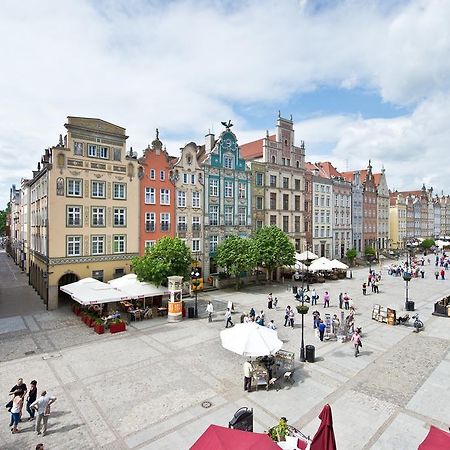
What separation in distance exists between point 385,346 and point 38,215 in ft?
106

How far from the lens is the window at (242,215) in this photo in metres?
41.0

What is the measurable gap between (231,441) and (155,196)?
28.3m

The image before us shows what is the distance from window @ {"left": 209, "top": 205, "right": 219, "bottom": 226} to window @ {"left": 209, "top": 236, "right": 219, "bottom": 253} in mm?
1661

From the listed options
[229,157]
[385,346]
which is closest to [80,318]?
[385,346]

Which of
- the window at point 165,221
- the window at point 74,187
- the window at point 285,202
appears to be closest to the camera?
the window at point 74,187

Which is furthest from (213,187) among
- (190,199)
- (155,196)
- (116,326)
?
(116,326)

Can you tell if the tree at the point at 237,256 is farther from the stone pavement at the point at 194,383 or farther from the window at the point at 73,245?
the window at the point at 73,245

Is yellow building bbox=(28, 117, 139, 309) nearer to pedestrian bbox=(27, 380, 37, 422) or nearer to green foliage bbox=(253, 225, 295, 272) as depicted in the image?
green foliage bbox=(253, 225, 295, 272)

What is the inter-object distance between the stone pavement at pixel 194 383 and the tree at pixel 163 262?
346 centimetres

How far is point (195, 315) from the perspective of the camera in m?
24.9

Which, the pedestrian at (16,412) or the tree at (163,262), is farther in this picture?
the tree at (163,262)

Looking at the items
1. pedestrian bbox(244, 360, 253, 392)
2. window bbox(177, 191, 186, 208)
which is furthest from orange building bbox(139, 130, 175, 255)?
pedestrian bbox(244, 360, 253, 392)

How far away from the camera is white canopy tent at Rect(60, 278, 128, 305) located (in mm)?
22109

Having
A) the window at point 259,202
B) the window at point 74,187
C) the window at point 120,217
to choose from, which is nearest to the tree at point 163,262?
the window at point 120,217
